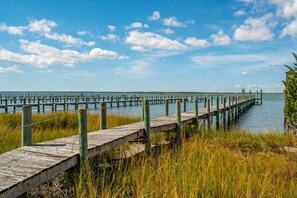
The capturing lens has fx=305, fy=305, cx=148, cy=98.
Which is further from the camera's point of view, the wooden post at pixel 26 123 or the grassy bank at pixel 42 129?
the grassy bank at pixel 42 129

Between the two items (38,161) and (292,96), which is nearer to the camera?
(38,161)

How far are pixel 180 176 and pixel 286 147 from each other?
6.52 metres

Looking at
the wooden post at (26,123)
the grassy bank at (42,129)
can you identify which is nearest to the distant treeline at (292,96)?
the grassy bank at (42,129)

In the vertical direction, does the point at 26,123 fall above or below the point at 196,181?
above

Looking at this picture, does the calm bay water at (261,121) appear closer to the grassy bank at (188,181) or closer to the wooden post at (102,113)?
the wooden post at (102,113)

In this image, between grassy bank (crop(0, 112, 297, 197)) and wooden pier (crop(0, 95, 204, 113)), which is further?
wooden pier (crop(0, 95, 204, 113))

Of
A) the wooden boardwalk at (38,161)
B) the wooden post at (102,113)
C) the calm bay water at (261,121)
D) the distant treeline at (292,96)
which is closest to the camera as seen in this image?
the wooden boardwalk at (38,161)

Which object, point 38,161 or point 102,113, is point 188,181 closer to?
point 38,161

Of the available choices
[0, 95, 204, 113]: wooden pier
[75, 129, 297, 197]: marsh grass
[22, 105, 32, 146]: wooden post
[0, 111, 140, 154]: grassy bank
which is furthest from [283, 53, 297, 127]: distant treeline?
[0, 95, 204, 113]: wooden pier

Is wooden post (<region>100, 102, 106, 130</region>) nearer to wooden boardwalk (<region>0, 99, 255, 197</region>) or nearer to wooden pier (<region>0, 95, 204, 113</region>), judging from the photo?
wooden boardwalk (<region>0, 99, 255, 197</region>)

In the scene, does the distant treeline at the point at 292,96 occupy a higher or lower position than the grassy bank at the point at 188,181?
higher

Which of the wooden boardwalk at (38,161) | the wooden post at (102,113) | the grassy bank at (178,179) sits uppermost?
the wooden post at (102,113)

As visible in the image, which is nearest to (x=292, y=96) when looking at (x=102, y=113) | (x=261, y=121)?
(x=102, y=113)

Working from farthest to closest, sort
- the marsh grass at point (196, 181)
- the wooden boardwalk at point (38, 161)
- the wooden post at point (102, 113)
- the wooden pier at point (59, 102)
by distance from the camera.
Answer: the wooden pier at point (59, 102)
the wooden post at point (102, 113)
the marsh grass at point (196, 181)
the wooden boardwalk at point (38, 161)
